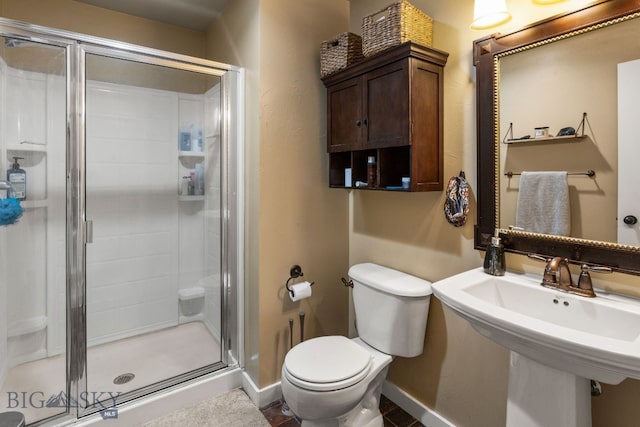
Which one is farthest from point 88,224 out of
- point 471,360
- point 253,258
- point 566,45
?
point 566,45

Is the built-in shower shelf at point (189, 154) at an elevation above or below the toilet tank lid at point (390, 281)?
above

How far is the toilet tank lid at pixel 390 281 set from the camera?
164cm

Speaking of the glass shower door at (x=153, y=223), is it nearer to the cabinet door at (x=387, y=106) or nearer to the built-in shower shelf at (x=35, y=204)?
the built-in shower shelf at (x=35, y=204)

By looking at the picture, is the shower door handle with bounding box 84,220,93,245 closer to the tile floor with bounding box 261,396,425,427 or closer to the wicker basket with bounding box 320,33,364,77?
the tile floor with bounding box 261,396,425,427

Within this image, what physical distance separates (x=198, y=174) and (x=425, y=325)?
6.66 ft

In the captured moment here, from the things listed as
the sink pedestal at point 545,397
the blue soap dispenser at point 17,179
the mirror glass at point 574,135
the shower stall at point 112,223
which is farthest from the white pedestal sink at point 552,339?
the blue soap dispenser at point 17,179

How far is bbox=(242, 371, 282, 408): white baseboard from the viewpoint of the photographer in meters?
1.98

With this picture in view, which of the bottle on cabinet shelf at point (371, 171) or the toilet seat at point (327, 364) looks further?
the bottle on cabinet shelf at point (371, 171)

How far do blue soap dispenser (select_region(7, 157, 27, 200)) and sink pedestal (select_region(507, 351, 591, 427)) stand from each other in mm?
2545

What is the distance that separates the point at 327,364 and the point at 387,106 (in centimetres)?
130

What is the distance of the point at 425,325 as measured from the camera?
1.72m

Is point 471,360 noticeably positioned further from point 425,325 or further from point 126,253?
point 126,253

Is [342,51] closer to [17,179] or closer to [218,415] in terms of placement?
[17,179]

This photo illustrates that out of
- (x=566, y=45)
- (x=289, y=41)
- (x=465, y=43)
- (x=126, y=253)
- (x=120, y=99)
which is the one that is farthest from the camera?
(x=126, y=253)
